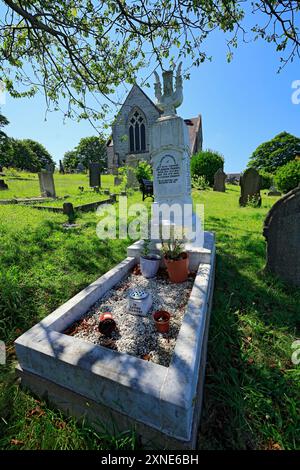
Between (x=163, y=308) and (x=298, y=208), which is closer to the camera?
(x=163, y=308)

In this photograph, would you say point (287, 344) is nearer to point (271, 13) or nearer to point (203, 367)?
point (203, 367)

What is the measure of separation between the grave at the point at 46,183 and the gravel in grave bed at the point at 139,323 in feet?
34.0

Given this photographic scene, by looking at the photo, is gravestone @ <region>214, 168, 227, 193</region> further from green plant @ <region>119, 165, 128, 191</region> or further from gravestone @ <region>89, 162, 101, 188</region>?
gravestone @ <region>89, 162, 101, 188</region>

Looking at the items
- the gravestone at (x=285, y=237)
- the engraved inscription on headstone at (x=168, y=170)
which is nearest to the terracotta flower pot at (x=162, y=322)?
the gravestone at (x=285, y=237)

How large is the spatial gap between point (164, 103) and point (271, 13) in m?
2.28

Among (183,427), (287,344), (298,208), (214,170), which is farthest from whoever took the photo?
(214,170)

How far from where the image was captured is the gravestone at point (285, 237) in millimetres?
3047

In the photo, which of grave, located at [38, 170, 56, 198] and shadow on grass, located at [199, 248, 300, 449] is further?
grave, located at [38, 170, 56, 198]

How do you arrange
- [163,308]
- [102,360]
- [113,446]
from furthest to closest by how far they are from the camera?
[163,308] < [102,360] < [113,446]

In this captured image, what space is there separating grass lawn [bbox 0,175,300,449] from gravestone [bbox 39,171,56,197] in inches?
293

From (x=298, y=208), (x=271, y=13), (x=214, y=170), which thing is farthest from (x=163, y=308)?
(x=214, y=170)

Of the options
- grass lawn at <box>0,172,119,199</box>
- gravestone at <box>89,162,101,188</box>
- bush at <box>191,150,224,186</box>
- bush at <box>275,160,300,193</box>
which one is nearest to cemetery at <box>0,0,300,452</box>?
grass lawn at <box>0,172,119,199</box>

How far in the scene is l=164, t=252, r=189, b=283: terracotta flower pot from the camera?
3.04 m

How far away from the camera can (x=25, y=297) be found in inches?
→ 110
